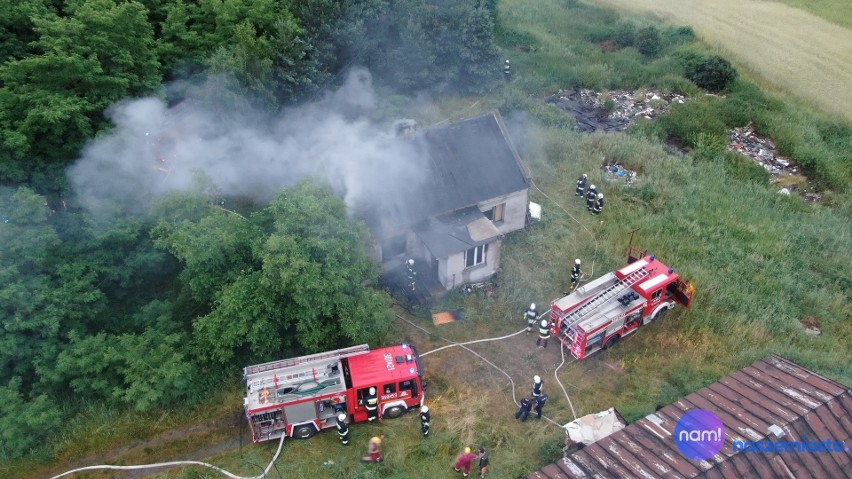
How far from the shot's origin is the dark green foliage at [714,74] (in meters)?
32.4

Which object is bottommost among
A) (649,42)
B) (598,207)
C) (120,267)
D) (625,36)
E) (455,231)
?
(598,207)

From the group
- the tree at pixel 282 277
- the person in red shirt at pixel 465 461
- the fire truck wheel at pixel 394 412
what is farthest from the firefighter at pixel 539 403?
the tree at pixel 282 277

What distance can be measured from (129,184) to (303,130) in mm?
6836

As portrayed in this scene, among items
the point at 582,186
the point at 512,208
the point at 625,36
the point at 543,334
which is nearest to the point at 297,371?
the point at 543,334

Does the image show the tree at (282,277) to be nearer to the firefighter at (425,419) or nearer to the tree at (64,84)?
the firefighter at (425,419)

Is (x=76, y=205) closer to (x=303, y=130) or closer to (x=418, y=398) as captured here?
(x=303, y=130)

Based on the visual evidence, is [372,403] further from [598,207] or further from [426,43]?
[426,43]

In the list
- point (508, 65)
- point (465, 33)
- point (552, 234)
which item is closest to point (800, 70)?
point (508, 65)

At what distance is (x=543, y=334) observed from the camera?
667 inches

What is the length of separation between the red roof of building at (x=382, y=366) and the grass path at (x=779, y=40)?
28.5 metres

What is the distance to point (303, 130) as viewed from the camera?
909 inches

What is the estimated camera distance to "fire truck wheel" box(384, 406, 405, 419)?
49.6ft

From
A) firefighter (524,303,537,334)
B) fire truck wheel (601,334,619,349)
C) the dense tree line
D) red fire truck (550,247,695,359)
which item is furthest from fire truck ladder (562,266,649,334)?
the dense tree line

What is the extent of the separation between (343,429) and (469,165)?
10.1 meters
